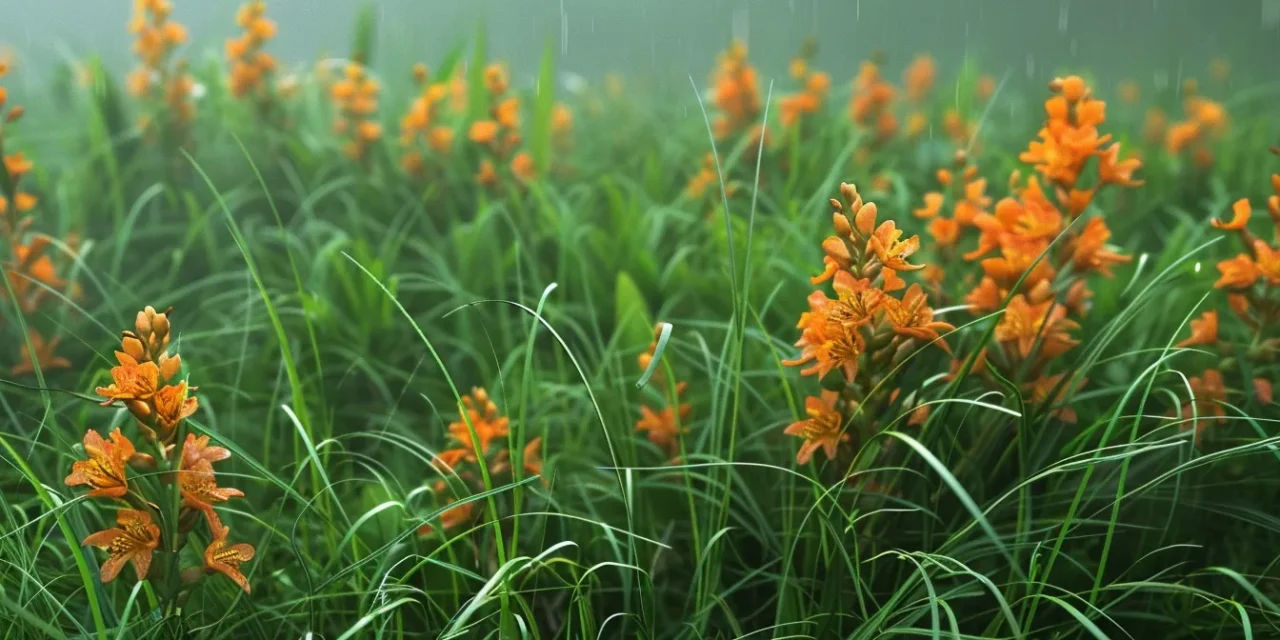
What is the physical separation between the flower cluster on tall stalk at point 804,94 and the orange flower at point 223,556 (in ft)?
6.81

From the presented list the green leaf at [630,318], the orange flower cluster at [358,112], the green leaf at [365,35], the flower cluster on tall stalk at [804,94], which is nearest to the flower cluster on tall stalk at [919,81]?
the flower cluster on tall stalk at [804,94]

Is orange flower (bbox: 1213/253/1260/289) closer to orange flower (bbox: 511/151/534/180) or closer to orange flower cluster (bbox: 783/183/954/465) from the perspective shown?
orange flower cluster (bbox: 783/183/954/465)

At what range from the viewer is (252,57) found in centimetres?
280

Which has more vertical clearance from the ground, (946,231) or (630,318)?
(946,231)

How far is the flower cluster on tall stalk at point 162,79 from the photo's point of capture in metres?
2.65

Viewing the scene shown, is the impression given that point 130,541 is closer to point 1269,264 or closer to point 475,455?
point 475,455

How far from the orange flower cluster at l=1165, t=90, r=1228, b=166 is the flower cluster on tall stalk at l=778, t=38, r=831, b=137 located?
106 cm

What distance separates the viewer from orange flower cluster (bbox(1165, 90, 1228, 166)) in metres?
3.03

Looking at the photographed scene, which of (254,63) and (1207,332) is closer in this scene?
(1207,332)

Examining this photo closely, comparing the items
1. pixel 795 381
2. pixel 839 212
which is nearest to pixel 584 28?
pixel 795 381

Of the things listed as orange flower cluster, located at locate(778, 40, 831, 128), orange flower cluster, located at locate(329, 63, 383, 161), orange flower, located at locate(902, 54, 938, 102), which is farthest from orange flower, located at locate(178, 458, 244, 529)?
orange flower, located at locate(902, 54, 938, 102)

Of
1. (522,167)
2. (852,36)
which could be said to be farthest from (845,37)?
(522,167)

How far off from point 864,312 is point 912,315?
0.19 ft

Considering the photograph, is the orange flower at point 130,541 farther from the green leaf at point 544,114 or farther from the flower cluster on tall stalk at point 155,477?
the green leaf at point 544,114
